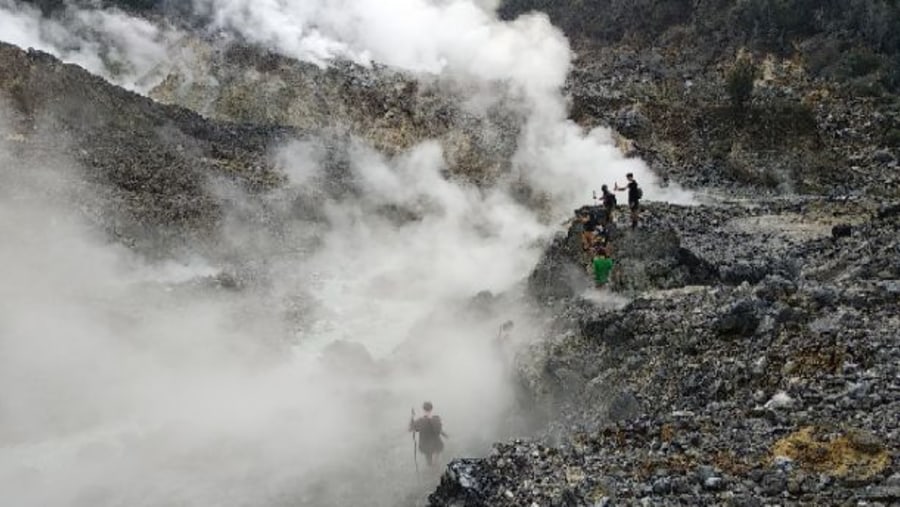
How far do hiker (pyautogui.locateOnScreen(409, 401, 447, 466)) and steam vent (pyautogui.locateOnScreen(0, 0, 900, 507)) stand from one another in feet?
0.23

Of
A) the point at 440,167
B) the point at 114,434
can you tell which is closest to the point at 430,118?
the point at 440,167

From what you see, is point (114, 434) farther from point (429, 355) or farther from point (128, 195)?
point (128, 195)

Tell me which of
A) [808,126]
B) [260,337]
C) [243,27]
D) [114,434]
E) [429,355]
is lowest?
[114,434]

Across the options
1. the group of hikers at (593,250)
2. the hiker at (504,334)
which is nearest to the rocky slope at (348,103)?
the group of hikers at (593,250)

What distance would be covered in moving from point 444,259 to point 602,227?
779 cm

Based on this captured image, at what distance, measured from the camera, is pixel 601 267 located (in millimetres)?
14812

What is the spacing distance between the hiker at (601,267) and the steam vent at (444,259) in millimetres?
104

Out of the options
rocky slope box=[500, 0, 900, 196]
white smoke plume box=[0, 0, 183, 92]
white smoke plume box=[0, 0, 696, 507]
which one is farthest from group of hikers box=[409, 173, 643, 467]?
white smoke plume box=[0, 0, 183, 92]

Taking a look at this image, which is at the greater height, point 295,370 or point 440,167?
point 440,167

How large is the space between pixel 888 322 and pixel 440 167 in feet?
73.3

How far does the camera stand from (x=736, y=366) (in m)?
9.77

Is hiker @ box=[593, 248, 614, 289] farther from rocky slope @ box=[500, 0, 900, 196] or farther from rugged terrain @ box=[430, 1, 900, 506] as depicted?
rocky slope @ box=[500, 0, 900, 196]

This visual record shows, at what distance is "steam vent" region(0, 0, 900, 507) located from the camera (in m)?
9.41

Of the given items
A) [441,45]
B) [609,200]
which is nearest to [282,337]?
[609,200]
